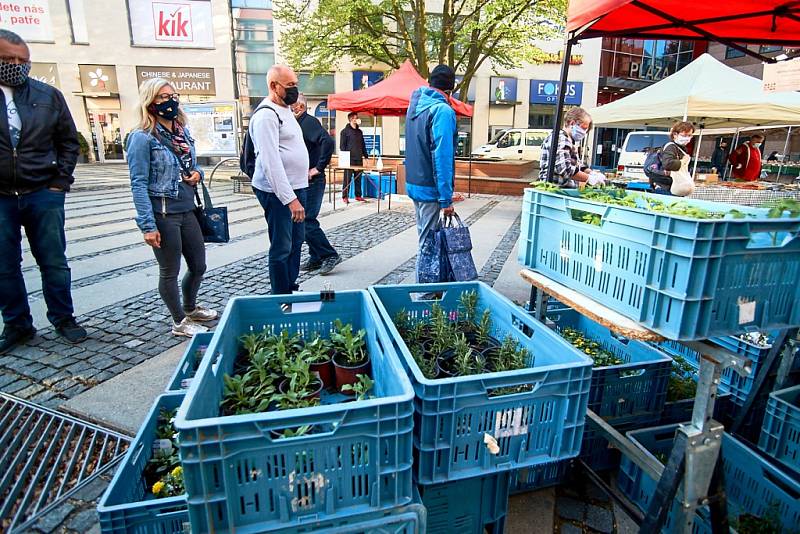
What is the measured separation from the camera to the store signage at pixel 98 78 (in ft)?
73.7

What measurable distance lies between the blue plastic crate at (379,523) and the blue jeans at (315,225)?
13.5 feet

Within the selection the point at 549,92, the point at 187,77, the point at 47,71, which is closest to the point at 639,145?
the point at 549,92

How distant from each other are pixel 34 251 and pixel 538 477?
3.77 m

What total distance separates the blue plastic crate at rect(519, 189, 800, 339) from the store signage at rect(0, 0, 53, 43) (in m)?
28.6

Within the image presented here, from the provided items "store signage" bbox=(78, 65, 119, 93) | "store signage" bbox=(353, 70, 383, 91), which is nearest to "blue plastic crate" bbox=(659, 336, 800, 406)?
"store signage" bbox=(353, 70, 383, 91)

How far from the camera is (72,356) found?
3.34 meters

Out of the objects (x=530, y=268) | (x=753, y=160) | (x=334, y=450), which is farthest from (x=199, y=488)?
(x=753, y=160)

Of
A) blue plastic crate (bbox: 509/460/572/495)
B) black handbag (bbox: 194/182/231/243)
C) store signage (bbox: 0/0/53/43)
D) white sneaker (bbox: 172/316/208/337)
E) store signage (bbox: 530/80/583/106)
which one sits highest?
store signage (bbox: 0/0/53/43)

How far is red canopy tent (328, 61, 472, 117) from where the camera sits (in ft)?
30.3

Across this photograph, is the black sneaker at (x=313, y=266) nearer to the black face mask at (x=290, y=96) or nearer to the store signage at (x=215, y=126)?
the black face mask at (x=290, y=96)

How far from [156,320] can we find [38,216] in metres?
1.16

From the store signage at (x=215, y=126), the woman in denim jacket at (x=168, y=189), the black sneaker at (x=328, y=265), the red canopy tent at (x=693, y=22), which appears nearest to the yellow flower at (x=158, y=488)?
the woman in denim jacket at (x=168, y=189)

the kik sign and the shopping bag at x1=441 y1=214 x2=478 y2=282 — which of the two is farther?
the kik sign

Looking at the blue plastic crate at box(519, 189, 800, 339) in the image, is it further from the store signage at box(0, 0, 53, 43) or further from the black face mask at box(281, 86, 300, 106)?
the store signage at box(0, 0, 53, 43)
